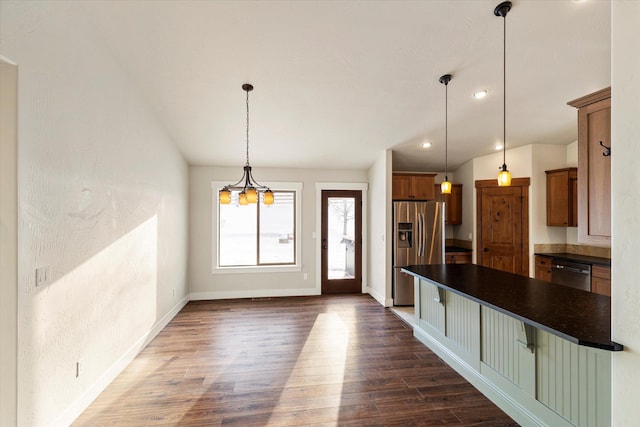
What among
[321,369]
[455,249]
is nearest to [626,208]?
[321,369]

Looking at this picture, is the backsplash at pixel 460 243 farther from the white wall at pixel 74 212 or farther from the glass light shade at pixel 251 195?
the white wall at pixel 74 212

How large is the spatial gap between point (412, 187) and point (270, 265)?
9.91 ft

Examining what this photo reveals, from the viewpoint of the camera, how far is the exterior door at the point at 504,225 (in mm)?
4758

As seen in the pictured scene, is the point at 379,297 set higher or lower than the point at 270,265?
lower

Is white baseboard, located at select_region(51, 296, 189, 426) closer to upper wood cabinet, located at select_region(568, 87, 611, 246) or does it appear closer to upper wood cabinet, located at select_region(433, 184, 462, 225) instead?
upper wood cabinet, located at select_region(568, 87, 611, 246)

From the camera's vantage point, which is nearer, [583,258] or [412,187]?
[583,258]

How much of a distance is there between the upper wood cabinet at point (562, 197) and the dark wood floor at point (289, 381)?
3.14 metres

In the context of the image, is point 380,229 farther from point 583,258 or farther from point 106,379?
point 106,379

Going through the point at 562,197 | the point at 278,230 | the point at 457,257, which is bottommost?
Result: the point at 457,257

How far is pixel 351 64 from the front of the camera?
2721mm

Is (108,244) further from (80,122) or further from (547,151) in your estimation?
(547,151)

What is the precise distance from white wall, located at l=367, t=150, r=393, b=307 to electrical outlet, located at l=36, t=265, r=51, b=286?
13.3 feet

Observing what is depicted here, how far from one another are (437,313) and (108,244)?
3451 mm

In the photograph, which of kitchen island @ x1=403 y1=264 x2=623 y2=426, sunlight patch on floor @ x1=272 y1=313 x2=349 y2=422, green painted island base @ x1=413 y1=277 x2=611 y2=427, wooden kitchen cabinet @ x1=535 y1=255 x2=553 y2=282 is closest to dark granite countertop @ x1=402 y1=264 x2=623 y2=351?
kitchen island @ x1=403 y1=264 x2=623 y2=426
